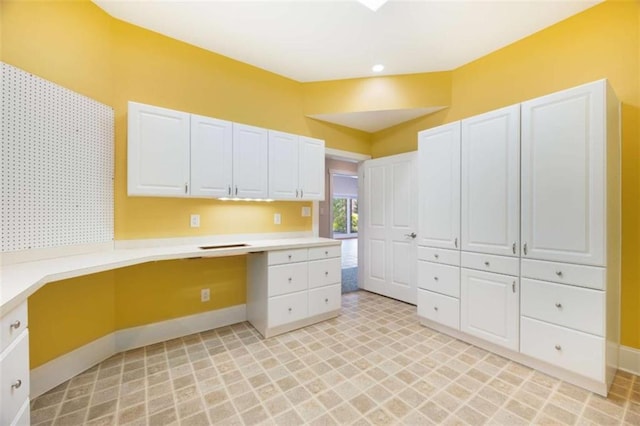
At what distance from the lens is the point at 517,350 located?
2150mm

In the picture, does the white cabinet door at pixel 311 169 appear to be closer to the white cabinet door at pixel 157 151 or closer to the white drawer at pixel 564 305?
the white cabinet door at pixel 157 151

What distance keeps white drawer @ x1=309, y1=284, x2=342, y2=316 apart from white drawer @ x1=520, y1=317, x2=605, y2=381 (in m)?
1.71

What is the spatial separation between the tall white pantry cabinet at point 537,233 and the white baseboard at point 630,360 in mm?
123

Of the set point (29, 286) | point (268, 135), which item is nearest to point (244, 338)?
point (29, 286)

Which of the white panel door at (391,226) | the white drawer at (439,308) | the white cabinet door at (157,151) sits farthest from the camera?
the white panel door at (391,226)

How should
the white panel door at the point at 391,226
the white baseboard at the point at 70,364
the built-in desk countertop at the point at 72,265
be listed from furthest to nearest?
1. the white panel door at the point at 391,226
2. the white baseboard at the point at 70,364
3. the built-in desk countertop at the point at 72,265

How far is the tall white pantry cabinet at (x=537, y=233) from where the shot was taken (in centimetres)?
180

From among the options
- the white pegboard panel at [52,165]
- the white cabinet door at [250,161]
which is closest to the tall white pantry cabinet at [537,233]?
the white cabinet door at [250,161]

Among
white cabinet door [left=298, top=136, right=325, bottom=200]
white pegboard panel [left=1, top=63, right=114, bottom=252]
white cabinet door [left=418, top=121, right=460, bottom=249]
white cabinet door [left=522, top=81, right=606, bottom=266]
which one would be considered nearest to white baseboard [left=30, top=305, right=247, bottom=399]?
white pegboard panel [left=1, top=63, right=114, bottom=252]

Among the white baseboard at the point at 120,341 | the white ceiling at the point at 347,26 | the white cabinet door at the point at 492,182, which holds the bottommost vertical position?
the white baseboard at the point at 120,341

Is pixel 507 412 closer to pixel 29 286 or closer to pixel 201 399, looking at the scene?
pixel 201 399

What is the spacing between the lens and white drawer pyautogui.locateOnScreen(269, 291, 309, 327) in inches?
102

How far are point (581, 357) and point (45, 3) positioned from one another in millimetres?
4490

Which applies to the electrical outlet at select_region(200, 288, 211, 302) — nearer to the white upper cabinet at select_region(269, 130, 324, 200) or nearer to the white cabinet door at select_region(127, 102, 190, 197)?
the white cabinet door at select_region(127, 102, 190, 197)
